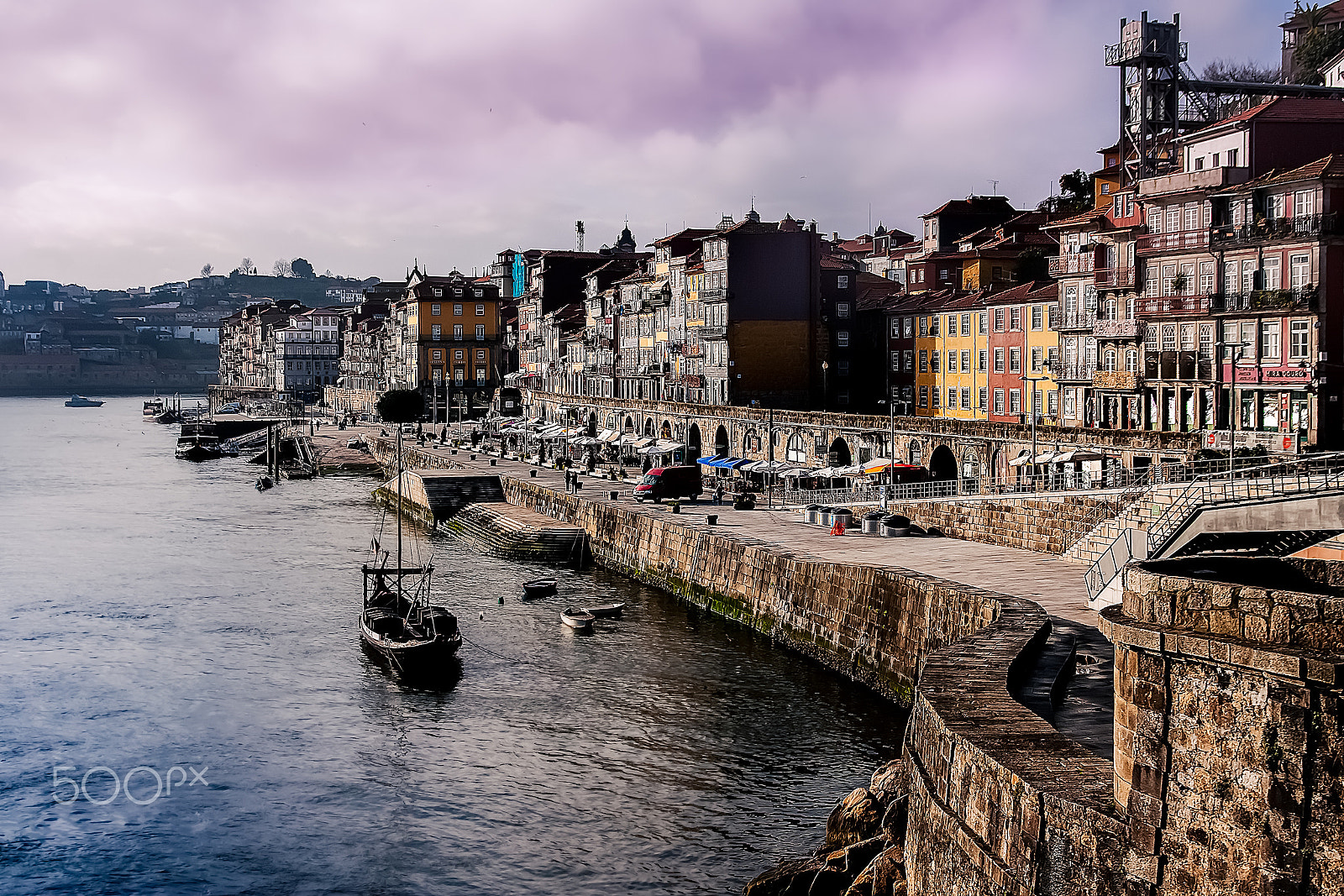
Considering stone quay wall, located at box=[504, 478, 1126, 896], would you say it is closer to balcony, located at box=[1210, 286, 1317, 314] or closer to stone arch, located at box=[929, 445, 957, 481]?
stone arch, located at box=[929, 445, 957, 481]

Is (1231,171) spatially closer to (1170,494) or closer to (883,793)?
(1170,494)

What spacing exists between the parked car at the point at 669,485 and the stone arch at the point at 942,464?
1166cm

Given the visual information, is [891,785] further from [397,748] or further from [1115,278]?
[1115,278]

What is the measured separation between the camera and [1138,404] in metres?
64.6

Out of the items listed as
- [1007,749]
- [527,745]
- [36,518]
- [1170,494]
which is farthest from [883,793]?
[36,518]

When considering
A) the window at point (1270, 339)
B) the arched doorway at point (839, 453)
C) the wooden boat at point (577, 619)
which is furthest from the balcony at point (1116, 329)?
the wooden boat at point (577, 619)

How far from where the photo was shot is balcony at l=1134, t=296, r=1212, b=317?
57.9 m

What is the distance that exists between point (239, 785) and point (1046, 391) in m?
57.2

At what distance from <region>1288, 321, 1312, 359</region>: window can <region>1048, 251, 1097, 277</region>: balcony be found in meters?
17.2

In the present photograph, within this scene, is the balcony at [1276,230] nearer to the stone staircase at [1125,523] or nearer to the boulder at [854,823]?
A: the stone staircase at [1125,523]

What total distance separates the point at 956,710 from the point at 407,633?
985 inches

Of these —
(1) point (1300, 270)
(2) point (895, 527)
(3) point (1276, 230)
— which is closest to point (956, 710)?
(2) point (895, 527)

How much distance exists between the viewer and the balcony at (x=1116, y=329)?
Answer: 64.9 m

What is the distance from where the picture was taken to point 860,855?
20.1m
